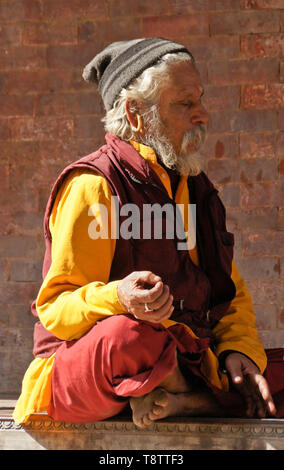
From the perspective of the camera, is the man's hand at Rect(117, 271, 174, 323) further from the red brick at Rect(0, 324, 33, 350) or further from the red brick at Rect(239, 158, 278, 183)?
the red brick at Rect(0, 324, 33, 350)

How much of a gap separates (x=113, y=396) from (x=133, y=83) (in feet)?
3.48

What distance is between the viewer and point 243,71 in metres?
4.80

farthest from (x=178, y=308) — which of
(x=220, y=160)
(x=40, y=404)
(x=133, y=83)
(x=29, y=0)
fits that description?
(x=29, y=0)

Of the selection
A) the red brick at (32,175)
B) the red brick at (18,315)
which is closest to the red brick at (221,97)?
the red brick at (32,175)

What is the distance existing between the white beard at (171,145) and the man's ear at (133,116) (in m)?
0.03

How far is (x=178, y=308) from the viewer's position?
2.50 metres

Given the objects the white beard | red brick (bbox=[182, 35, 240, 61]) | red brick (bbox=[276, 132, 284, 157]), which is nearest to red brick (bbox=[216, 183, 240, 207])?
red brick (bbox=[276, 132, 284, 157])

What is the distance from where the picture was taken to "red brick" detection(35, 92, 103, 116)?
497 cm

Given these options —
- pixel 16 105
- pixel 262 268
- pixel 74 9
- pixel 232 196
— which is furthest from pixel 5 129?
pixel 262 268

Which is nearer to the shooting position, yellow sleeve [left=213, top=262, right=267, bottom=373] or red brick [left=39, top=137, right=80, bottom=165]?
yellow sleeve [left=213, top=262, right=267, bottom=373]

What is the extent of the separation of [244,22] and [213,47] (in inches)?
9.6

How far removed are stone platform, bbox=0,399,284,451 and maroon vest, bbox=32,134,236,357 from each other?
252mm

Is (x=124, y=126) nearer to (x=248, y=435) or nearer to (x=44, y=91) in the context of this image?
(x=248, y=435)

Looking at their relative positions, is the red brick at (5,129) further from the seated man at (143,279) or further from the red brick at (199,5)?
the seated man at (143,279)
